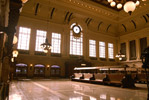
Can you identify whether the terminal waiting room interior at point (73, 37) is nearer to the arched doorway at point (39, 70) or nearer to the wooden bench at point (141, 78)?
the arched doorway at point (39, 70)

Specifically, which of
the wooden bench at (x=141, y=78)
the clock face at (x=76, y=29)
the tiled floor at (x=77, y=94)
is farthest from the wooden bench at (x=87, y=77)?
the clock face at (x=76, y=29)

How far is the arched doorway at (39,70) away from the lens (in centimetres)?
Result: 1418

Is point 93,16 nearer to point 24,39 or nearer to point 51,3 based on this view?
point 51,3

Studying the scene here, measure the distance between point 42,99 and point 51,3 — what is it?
12942 mm

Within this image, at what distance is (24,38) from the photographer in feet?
47.1

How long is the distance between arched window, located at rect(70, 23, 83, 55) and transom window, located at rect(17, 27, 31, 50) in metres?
5.50

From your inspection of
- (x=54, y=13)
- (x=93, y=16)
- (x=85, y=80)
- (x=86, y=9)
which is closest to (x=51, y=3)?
(x=54, y=13)

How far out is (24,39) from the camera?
1434 cm

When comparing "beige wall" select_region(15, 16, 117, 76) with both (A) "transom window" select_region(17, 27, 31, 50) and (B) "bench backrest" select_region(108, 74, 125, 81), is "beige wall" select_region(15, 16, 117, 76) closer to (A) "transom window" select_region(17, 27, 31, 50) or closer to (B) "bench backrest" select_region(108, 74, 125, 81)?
(A) "transom window" select_region(17, 27, 31, 50)

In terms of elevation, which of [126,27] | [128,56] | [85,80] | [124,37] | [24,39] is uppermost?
[126,27]

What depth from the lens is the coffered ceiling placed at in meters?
14.6

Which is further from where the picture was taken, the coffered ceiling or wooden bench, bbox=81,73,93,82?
the coffered ceiling

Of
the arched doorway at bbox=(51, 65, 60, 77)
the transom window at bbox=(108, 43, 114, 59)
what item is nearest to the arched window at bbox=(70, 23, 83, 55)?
the arched doorway at bbox=(51, 65, 60, 77)

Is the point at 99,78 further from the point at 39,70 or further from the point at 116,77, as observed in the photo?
the point at 39,70
